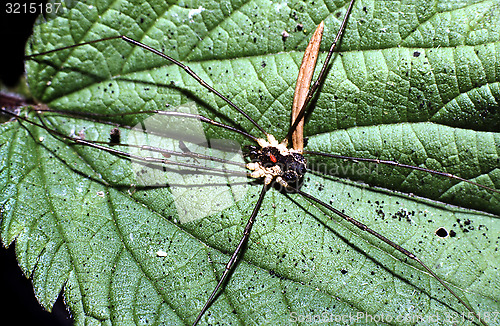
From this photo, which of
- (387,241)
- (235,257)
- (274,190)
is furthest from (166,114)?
(387,241)

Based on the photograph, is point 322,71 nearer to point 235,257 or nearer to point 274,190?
point 274,190

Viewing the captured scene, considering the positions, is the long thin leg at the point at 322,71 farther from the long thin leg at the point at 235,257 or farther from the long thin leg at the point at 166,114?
the long thin leg at the point at 235,257

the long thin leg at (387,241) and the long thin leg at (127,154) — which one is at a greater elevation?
the long thin leg at (127,154)

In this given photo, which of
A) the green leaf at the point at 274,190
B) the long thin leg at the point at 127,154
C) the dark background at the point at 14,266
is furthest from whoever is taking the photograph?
the dark background at the point at 14,266

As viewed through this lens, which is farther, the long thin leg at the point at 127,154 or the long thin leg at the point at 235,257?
the long thin leg at the point at 127,154

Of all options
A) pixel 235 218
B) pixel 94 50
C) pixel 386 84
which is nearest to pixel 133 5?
pixel 94 50

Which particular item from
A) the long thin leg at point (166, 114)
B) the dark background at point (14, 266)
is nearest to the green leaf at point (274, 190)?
the long thin leg at point (166, 114)

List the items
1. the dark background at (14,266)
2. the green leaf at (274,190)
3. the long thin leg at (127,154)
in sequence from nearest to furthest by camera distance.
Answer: the green leaf at (274,190) < the long thin leg at (127,154) < the dark background at (14,266)
